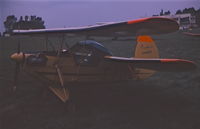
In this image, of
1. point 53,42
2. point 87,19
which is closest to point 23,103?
point 53,42

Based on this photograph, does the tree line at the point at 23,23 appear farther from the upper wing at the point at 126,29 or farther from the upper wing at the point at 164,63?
the upper wing at the point at 164,63

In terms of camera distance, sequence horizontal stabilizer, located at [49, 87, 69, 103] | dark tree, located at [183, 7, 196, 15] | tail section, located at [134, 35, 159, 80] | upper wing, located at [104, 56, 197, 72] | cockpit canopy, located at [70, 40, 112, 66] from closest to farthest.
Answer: upper wing, located at [104, 56, 197, 72] < dark tree, located at [183, 7, 196, 15] < horizontal stabilizer, located at [49, 87, 69, 103] < cockpit canopy, located at [70, 40, 112, 66] < tail section, located at [134, 35, 159, 80]

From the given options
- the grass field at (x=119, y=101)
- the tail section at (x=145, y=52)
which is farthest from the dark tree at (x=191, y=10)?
the tail section at (x=145, y=52)

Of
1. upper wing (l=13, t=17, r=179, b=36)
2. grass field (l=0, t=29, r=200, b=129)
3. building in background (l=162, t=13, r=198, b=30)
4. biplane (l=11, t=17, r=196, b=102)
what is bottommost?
grass field (l=0, t=29, r=200, b=129)

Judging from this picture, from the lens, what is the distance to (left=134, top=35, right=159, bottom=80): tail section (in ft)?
8.73

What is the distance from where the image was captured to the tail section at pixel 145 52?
2.66 m

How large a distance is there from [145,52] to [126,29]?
849 millimetres

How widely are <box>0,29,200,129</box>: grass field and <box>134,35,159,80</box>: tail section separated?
0.24 feet

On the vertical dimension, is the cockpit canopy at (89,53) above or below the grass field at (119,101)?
above

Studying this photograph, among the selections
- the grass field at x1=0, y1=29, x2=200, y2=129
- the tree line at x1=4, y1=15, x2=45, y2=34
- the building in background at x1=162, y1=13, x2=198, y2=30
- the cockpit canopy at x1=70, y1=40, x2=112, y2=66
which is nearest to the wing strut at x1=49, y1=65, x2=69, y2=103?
the grass field at x1=0, y1=29, x2=200, y2=129

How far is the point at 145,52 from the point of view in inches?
110

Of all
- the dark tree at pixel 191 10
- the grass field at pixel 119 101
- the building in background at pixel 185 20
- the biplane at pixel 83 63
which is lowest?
the grass field at pixel 119 101

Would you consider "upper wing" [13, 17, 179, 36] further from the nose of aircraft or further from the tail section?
the tail section

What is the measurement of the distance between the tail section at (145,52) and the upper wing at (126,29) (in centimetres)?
50
